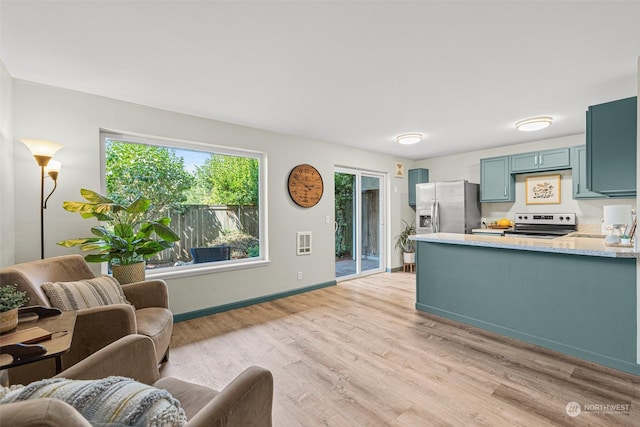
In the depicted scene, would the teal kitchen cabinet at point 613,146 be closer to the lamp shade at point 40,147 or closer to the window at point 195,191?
the window at point 195,191

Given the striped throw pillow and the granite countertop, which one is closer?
the striped throw pillow

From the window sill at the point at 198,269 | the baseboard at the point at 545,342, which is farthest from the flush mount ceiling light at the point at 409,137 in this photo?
the window sill at the point at 198,269

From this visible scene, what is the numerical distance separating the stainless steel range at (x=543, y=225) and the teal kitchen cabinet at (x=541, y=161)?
756mm

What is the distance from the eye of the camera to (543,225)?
4.54 metres

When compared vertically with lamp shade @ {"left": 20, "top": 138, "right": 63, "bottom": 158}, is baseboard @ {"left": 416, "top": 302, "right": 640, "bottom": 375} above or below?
below

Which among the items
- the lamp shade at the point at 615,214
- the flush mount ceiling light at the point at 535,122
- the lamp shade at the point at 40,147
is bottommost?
the lamp shade at the point at 615,214

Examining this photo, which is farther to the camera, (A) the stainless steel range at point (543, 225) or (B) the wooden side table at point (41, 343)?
(A) the stainless steel range at point (543, 225)

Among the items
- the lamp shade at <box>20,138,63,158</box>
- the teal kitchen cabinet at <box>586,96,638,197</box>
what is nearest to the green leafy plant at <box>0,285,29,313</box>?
the lamp shade at <box>20,138,63,158</box>

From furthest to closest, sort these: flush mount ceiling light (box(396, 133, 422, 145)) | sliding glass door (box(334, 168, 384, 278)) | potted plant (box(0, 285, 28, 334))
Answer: sliding glass door (box(334, 168, 384, 278)) < flush mount ceiling light (box(396, 133, 422, 145)) < potted plant (box(0, 285, 28, 334))

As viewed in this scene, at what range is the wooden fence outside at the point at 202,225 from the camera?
3.33m

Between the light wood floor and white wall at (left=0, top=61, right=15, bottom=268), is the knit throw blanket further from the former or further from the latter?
white wall at (left=0, top=61, right=15, bottom=268)

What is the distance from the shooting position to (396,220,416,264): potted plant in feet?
18.8

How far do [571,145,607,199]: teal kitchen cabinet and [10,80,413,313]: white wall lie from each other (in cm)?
293

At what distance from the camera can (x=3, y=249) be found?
6.84 feet
